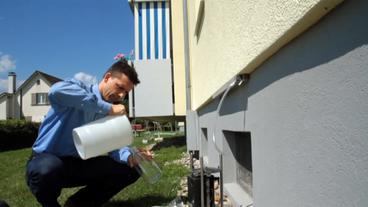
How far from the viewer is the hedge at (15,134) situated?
17.6 m

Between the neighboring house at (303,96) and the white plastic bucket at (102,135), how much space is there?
0.81 m

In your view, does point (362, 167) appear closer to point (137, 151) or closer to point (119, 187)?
point (137, 151)

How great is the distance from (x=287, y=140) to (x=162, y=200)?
2.39m

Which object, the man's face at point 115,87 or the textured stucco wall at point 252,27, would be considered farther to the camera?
the man's face at point 115,87

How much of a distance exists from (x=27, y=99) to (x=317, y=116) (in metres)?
43.9

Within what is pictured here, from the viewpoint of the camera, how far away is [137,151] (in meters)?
3.11

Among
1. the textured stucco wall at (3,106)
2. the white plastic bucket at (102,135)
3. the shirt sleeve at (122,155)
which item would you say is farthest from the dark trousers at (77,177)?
the textured stucco wall at (3,106)

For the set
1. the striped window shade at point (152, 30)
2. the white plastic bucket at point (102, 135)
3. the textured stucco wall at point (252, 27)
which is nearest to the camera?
the textured stucco wall at point (252, 27)

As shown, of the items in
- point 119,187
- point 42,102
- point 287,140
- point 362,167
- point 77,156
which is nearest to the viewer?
point 362,167

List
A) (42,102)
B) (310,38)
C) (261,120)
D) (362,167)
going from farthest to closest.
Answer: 1. (42,102)
2. (261,120)
3. (310,38)
4. (362,167)

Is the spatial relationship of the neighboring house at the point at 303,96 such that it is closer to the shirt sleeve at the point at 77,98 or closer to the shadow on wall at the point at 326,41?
the shadow on wall at the point at 326,41

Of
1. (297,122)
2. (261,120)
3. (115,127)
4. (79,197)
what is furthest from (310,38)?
(79,197)

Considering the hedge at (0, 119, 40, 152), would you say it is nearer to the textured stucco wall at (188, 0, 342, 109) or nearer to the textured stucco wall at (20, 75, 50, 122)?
the textured stucco wall at (188, 0, 342, 109)

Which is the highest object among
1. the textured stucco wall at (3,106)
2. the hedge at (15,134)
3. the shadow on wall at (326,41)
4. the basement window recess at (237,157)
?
the textured stucco wall at (3,106)
